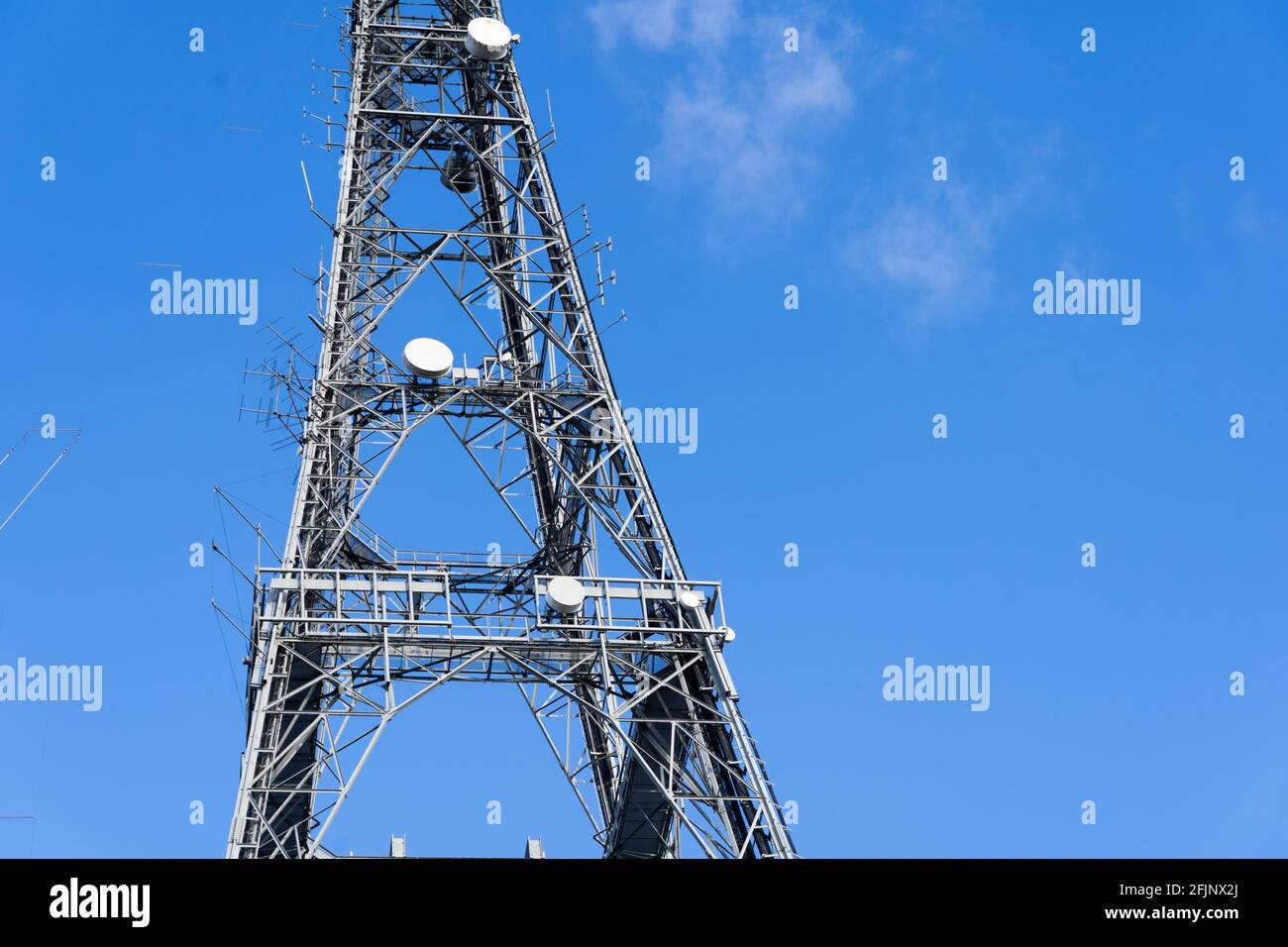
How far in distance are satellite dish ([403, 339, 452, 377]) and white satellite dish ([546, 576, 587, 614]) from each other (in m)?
7.74

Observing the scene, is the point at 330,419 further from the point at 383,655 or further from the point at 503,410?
the point at 383,655

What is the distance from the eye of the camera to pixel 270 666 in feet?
148

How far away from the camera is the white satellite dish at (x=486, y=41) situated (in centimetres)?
5756

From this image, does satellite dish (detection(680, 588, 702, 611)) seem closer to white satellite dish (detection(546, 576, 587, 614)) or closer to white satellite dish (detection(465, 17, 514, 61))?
white satellite dish (detection(546, 576, 587, 614))

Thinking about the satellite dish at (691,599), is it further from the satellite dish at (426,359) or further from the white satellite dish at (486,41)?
the white satellite dish at (486,41)

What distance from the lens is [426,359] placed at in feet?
168

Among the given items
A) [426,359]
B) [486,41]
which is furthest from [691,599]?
[486,41]

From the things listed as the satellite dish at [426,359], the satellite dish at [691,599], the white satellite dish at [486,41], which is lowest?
the satellite dish at [691,599]

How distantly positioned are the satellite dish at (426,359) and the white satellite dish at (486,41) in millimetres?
A: 10843

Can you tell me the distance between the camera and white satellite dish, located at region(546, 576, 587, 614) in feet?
152
